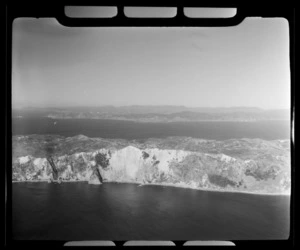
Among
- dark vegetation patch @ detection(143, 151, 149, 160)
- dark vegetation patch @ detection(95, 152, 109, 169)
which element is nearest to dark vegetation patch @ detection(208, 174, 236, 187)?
dark vegetation patch @ detection(143, 151, 149, 160)

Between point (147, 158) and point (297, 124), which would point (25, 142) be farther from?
point (297, 124)

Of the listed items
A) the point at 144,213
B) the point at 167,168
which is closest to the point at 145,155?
the point at 167,168

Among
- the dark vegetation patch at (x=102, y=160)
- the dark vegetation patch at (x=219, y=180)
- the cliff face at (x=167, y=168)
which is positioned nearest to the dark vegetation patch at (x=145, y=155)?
the cliff face at (x=167, y=168)

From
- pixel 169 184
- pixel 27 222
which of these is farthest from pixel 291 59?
pixel 27 222

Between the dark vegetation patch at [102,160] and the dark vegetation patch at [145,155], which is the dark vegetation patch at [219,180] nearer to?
the dark vegetation patch at [145,155]

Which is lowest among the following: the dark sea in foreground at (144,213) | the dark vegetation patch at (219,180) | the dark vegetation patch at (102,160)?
the dark sea in foreground at (144,213)

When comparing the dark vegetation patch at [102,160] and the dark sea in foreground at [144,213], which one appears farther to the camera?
the dark vegetation patch at [102,160]
